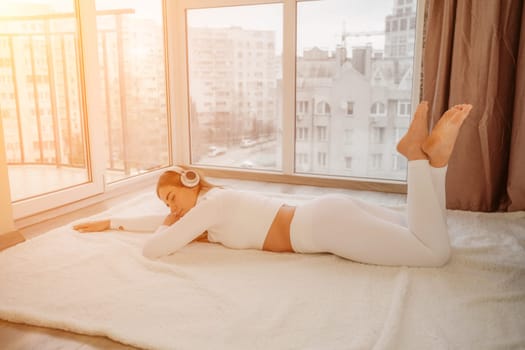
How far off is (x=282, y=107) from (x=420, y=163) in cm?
181

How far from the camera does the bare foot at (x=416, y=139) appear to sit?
1657mm

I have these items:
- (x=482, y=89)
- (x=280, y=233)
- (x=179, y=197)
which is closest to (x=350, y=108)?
(x=482, y=89)

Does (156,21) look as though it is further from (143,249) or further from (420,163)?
(420,163)

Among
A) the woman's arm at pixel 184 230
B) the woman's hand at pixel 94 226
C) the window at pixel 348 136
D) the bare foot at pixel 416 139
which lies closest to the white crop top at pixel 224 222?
the woman's arm at pixel 184 230

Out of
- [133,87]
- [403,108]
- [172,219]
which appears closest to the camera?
[172,219]

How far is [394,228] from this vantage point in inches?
63.4

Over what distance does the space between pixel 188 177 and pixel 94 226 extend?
665mm

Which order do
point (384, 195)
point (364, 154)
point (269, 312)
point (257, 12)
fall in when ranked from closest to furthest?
point (269, 312) < point (384, 195) < point (364, 154) < point (257, 12)

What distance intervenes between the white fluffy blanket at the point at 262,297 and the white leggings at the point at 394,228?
0.21ft

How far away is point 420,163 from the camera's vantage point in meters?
1.64

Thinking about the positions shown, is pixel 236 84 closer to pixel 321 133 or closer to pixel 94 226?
pixel 321 133

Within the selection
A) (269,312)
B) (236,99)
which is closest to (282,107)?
(236,99)

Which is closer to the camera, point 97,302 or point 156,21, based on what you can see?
point 97,302

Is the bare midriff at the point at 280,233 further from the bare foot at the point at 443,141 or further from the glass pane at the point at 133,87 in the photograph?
the glass pane at the point at 133,87
